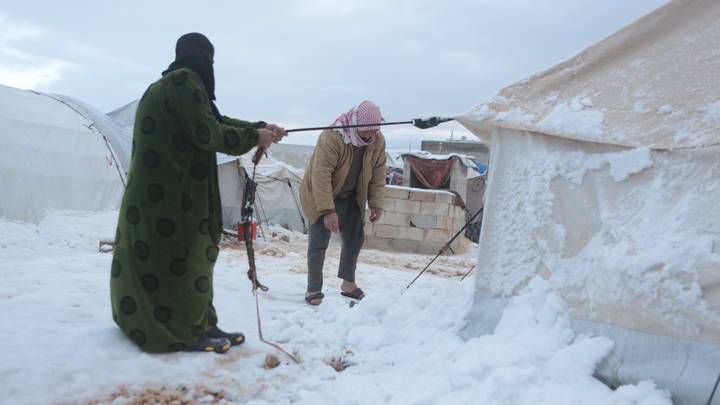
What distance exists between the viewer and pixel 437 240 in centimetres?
1100

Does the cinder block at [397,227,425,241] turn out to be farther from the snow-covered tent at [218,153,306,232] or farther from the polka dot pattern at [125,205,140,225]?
the polka dot pattern at [125,205,140,225]

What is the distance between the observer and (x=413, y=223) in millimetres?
11062

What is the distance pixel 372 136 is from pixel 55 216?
6796 millimetres

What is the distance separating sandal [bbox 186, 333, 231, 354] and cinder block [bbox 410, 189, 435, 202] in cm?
864

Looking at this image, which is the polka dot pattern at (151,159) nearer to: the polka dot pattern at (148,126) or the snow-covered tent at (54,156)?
the polka dot pattern at (148,126)

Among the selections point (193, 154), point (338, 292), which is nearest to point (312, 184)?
point (338, 292)

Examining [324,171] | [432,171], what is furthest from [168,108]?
[432,171]

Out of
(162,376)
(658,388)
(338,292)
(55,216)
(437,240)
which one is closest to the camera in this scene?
(658,388)

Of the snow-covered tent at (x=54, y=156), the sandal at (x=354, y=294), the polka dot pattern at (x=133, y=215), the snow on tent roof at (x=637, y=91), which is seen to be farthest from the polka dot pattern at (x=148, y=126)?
the snow-covered tent at (x=54, y=156)

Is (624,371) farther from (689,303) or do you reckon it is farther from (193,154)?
(193,154)

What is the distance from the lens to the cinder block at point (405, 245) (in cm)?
1101

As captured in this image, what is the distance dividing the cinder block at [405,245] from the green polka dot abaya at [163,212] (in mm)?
8777

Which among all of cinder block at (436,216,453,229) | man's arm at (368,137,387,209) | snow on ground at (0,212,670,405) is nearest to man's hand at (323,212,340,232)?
man's arm at (368,137,387,209)

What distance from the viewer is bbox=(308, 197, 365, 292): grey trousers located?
3943 millimetres
